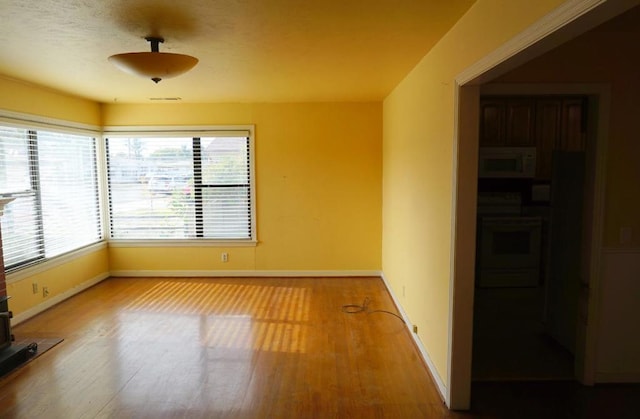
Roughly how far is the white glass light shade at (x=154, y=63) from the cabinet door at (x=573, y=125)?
2685 millimetres

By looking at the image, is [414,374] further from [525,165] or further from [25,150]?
[25,150]

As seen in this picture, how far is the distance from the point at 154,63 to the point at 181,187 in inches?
132

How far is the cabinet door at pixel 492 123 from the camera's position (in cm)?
313

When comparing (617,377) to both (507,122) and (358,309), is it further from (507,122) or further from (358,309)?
(358,309)

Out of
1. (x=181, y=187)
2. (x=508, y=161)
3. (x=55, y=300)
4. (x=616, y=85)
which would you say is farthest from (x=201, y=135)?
(x=616, y=85)

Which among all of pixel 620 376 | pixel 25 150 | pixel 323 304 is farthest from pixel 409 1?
pixel 25 150

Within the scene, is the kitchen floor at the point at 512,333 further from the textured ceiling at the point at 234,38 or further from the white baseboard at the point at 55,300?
the white baseboard at the point at 55,300

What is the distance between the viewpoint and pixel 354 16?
7.39ft

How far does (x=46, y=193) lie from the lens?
4418 mm

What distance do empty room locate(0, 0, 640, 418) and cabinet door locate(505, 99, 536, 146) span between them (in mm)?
15

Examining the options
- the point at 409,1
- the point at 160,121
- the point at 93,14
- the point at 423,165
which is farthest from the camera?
the point at 160,121

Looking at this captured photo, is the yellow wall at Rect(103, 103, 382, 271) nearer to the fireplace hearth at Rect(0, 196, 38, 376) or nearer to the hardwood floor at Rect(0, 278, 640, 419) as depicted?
the hardwood floor at Rect(0, 278, 640, 419)

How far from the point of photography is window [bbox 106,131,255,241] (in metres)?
5.45

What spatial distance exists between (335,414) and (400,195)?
7.59 feet
